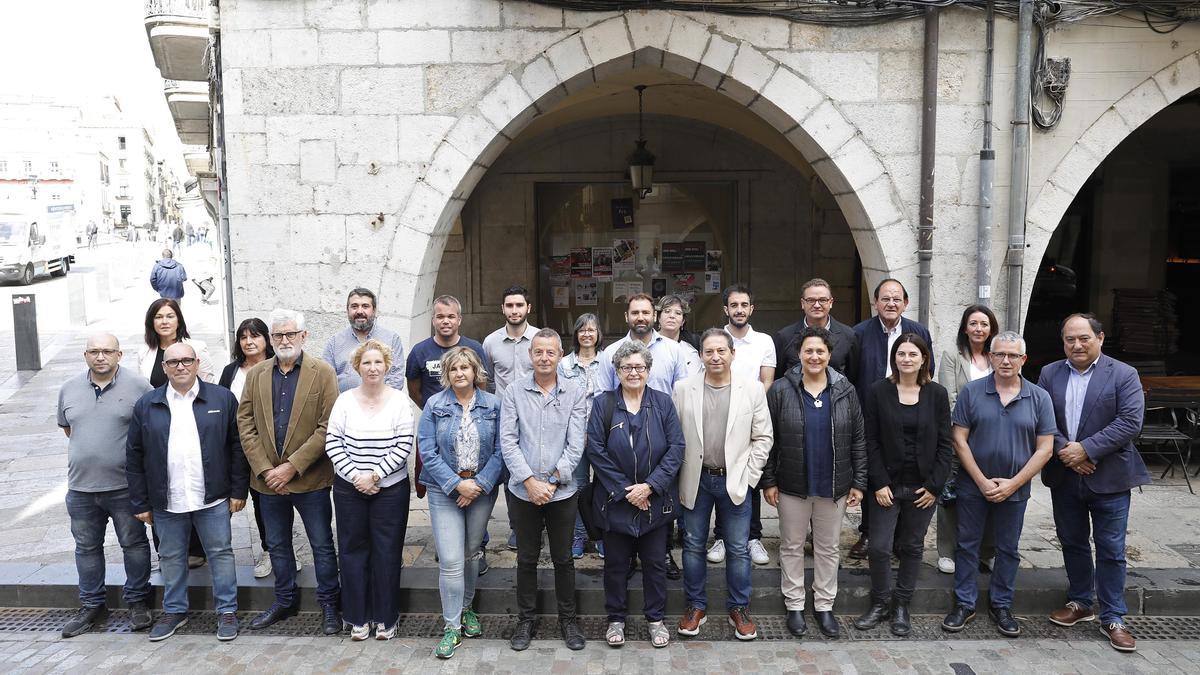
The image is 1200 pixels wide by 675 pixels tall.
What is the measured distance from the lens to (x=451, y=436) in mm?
4652

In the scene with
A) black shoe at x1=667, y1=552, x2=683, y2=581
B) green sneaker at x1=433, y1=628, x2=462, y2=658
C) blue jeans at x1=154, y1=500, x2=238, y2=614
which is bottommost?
green sneaker at x1=433, y1=628, x2=462, y2=658

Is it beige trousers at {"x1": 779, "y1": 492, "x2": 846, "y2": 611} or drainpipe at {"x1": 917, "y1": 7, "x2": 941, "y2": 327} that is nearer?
beige trousers at {"x1": 779, "y1": 492, "x2": 846, "y2": 611}

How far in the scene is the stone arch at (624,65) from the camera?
6789 mm

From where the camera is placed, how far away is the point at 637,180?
10625mm

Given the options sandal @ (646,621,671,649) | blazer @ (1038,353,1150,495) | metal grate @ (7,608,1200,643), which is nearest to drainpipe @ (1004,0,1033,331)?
blazer @ (1038,353,1150,495)

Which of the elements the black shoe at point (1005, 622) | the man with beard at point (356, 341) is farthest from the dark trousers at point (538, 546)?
the black shoe at point (1005, 622)

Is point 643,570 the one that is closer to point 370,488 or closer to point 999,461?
point 370,488

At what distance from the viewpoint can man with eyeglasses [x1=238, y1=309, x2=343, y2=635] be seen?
4.84 m

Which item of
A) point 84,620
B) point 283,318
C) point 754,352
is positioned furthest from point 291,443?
point 754,352

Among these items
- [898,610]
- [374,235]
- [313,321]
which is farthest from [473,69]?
[898,610]

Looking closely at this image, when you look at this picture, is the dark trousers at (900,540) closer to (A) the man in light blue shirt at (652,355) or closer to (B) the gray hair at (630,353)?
(A) the man in light blue shirt at (652,355)

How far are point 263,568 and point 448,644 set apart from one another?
4.98 ft

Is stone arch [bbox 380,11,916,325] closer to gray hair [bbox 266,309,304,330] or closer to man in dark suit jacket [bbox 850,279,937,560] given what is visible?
man in dark suit jacket [bbox 850,279,937,560]

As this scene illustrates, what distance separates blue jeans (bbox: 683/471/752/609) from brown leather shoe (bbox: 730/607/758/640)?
4 cm
